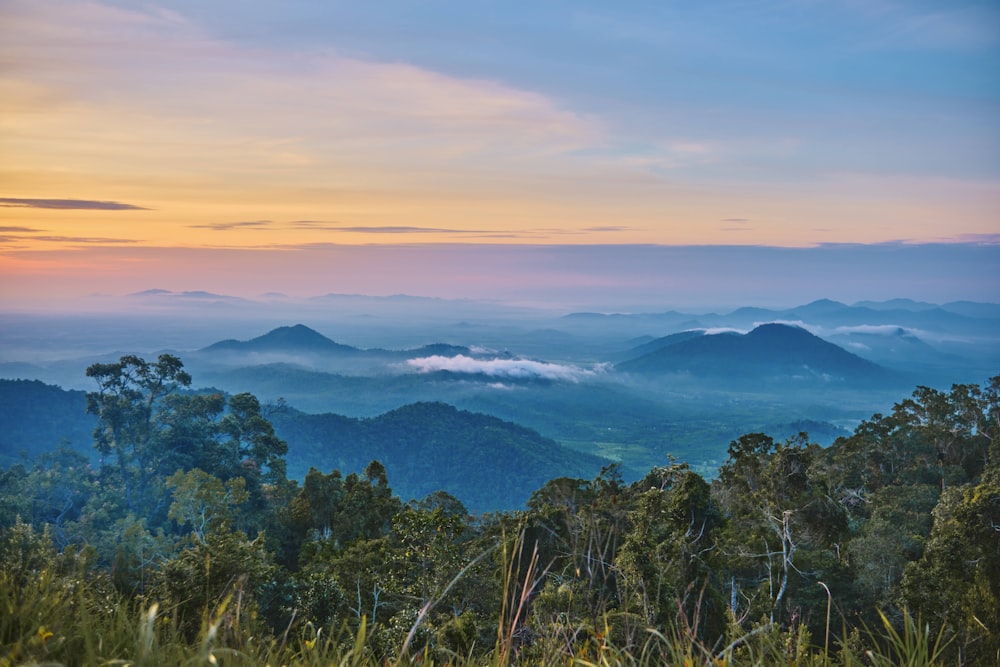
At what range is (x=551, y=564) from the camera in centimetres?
623

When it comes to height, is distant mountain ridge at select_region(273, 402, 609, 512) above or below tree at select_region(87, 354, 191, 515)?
below

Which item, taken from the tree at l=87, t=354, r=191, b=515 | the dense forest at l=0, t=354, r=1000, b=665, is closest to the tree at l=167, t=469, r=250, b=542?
the dense forest at l=0, t=354, r=1000, b=665

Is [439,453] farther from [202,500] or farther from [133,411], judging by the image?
[202,500]

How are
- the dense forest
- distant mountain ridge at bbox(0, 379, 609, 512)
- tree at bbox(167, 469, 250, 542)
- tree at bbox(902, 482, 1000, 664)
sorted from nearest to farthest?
the dense forest
tree at bbox(902, 482, 1000, 664)
tree at bbox(167, 469, 250, 542)
distant mountain ridge at bbox(0, 379, 609, 512)

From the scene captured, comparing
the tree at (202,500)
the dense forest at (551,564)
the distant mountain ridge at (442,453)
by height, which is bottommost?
the distant mountain ridge at (442,453)

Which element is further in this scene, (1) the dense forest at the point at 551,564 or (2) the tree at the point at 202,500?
(2) the tree at the point at 202,500

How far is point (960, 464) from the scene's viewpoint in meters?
26.8

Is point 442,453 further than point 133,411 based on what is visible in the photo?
Yes

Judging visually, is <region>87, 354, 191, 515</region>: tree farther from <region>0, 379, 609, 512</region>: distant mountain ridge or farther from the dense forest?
<region>0, 379, 609, 512</region>: distant mountain ridge

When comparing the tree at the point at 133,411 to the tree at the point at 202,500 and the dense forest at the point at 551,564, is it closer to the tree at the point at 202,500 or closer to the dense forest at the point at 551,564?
the dense forest at the point at 551,564

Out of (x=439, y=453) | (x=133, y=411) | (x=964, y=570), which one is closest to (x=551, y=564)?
(x=964, y=570)

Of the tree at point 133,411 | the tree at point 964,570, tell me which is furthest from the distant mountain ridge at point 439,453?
the tree at point 964,570

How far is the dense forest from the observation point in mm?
2643

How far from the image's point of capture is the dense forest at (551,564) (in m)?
2.64
